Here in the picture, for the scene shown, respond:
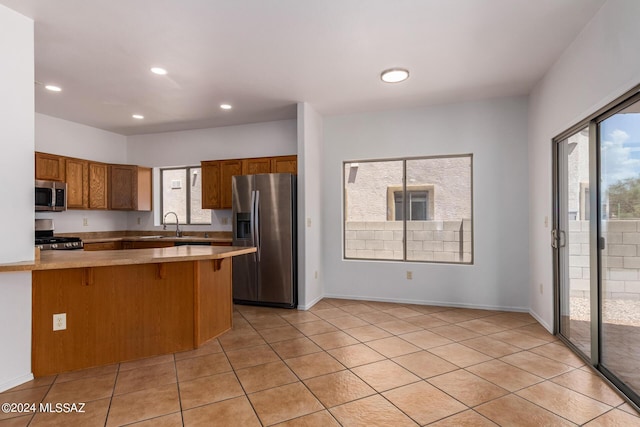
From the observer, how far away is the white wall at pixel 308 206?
440 centimetres

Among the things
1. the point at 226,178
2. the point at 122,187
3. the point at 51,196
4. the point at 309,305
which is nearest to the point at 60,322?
the point at 51,196

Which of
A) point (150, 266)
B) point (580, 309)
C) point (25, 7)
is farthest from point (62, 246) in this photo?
point (580, 309)

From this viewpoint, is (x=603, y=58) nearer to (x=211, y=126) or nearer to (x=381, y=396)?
(x=381, y=396)

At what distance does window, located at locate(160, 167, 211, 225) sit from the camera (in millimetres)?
5836

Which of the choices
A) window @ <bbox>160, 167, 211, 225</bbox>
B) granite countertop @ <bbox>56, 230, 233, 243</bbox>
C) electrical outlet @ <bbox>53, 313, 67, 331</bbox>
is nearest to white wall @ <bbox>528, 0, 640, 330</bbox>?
granite countertop @ <bbox>56, 230, 233, 243</bbox>

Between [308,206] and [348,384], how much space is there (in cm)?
248

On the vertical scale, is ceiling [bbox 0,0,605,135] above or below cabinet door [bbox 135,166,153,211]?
above

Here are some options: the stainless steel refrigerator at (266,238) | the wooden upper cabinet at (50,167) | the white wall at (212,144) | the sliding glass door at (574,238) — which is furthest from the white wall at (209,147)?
the sliding glass door at (574,238)

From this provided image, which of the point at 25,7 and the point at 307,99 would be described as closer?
the point at 25,7

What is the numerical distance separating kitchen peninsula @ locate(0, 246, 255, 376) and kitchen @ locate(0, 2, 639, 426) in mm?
153

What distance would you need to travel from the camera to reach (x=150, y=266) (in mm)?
3008

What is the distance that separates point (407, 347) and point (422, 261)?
1.75 m

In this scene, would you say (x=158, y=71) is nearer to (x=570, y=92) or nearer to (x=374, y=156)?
(x=374, y=156)

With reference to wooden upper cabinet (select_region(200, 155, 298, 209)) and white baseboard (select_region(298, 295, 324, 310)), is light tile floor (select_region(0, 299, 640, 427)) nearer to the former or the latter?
white baseboard (select_region(298, 295, 324, 310))
